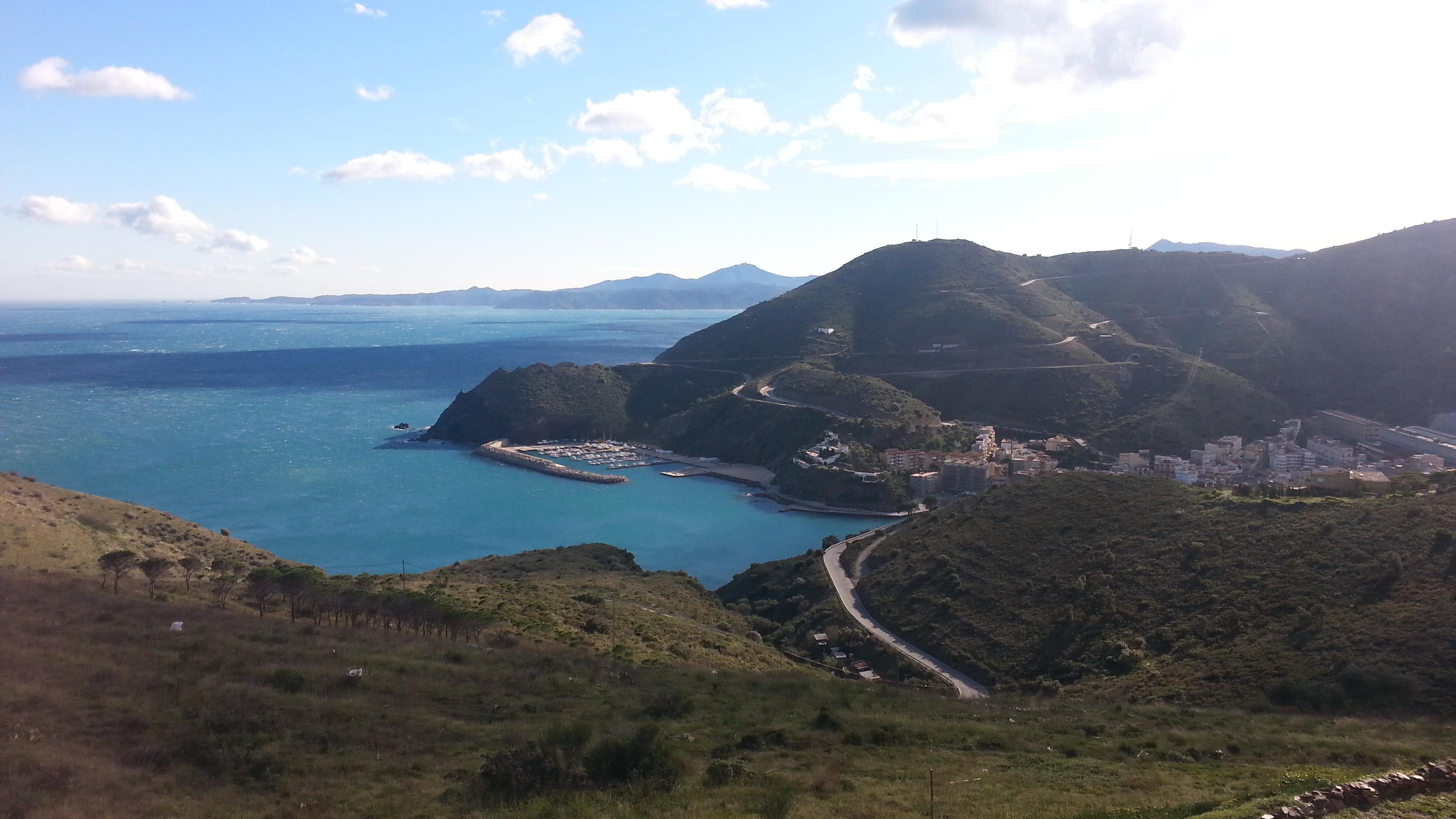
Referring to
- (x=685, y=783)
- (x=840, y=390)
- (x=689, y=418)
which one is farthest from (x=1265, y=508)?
(x=689, y=418)

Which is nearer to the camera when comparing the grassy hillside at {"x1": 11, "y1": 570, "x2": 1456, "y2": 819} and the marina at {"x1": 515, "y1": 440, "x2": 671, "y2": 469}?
the grassy hillside at {"x1": 11, "y1": 570, "x2": 1456, "y2": 819}

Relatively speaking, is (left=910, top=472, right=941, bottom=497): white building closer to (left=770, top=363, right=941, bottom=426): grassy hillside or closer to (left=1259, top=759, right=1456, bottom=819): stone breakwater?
(left=770, top=363, right=941, bottom=426): grassy hillside

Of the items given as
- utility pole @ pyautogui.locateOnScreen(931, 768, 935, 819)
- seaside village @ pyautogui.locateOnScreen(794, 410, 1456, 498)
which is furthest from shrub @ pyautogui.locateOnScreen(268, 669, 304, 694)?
seaside village @ pyautogui.locateOnScreen(794, 410, 1456, 498)

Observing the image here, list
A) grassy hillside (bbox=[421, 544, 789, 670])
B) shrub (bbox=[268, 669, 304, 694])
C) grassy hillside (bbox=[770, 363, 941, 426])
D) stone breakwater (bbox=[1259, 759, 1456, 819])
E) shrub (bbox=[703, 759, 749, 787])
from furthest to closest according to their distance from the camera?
grassy hillside (bbox=[770, 363, 941, 426]) → grassy hillside (bbox=[421, 544, 789, 670]) → shrub (bbox=[268, 669, 304, 694]) → shrub (bbox=[703, 759, 749, 787]) → stone breakwater (bbox=[1259, 759, 1456, 819])

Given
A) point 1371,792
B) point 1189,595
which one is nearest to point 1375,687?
point 1189,595

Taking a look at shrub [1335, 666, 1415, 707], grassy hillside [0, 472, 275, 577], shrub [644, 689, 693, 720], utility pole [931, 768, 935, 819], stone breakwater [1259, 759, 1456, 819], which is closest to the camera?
stone breakwater [1259, 759, 1456, 819]
